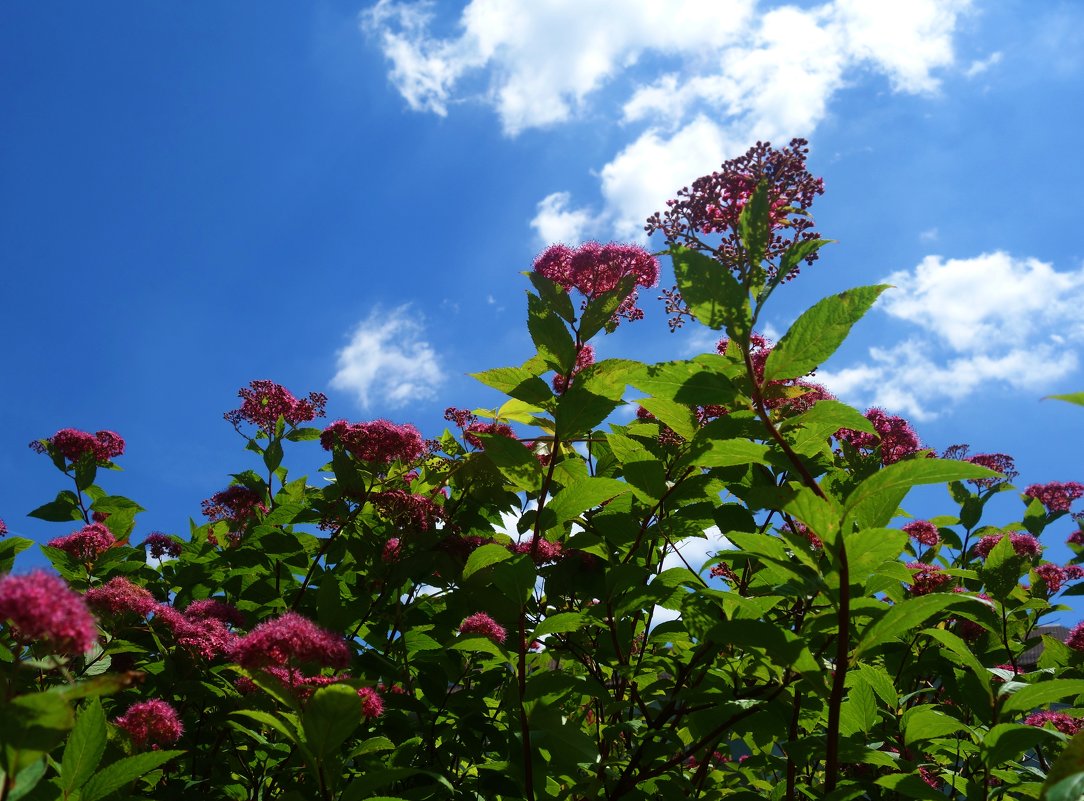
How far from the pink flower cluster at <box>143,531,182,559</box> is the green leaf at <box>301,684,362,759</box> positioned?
3.70 metres

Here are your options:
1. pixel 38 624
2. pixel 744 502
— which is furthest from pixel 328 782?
pixel 744 502

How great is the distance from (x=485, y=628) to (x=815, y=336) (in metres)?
1.62

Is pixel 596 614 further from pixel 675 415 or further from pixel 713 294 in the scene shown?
pixel 713 294

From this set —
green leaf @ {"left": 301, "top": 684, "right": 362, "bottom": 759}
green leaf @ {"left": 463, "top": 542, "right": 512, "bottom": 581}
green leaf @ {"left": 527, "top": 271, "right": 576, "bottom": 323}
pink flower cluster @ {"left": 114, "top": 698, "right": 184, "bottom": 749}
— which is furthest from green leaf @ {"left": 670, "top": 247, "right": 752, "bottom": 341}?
pink flower cluster @ {"left": 114, "top": 698, "right": 184, "bottom": 749}

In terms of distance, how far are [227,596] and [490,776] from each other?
245cm

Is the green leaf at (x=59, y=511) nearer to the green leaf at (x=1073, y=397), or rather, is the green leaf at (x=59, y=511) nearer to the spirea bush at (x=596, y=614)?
the spirea bush at (x=596, y=614)

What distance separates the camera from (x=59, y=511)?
551 cm

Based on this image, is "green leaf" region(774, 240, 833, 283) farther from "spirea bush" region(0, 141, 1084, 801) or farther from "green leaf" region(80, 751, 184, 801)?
"green leaf" region(80, 751, 184, 801)

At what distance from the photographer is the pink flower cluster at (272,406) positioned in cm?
568

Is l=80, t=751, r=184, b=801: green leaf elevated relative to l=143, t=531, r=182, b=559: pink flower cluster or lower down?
lower down

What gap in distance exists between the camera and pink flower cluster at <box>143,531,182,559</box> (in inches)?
208

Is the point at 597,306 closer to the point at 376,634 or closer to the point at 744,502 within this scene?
the point at 744,502

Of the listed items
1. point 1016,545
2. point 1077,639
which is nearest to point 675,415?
point 1077,639

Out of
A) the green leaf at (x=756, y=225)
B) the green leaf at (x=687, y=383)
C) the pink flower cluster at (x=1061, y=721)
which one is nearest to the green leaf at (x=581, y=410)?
the green leaf at (x=687, y=383)
